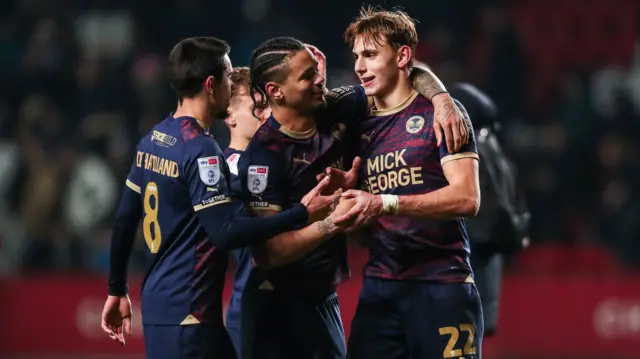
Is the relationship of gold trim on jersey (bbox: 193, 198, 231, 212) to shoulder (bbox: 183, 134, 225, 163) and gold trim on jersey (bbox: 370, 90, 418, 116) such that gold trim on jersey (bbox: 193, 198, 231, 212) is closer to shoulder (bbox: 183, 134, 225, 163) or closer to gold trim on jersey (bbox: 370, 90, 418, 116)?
shoulder (bbox: 183, 134, 225, 163)

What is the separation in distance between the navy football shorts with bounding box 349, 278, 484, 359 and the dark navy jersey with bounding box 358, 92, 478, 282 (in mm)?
64

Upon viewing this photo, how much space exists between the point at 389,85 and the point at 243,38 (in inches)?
324

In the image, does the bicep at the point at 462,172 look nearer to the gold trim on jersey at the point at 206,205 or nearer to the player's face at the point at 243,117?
the gold trim on jersey at the point at 206,205

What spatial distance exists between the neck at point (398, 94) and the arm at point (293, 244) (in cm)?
73

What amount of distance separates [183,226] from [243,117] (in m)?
1.14

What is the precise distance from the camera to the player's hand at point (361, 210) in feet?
17.0

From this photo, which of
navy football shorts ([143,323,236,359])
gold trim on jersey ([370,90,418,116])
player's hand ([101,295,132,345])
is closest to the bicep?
gold trim on jersey ([370,90,418,116])

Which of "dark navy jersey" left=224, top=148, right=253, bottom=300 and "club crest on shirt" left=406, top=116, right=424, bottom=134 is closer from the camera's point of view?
"club crest on shirt" left=406, top=116, right=424, bottom=134

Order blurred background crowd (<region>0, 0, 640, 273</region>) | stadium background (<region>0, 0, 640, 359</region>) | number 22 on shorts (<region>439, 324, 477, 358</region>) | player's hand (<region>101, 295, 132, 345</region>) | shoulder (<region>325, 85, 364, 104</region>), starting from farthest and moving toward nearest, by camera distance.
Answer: blurred background crowd (<region>0, 0, 640, 273</region>) < stadium background (<region>0, 0, 640, 359</region>) < player's hand (<region>101, 295, 132, 345</region>) < shoulder (<region>325, 85, 364, 104</region>) < number 22 on shorts (<region>439, 324, 477, 358</region>)

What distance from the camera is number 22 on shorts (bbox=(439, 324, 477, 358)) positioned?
5355mm

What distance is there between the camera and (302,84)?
5477mm

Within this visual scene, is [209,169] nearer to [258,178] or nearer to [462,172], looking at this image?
[258,178]

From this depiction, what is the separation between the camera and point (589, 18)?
47.4 feet

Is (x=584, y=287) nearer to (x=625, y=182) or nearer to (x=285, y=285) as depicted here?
(x=625, y=182)
